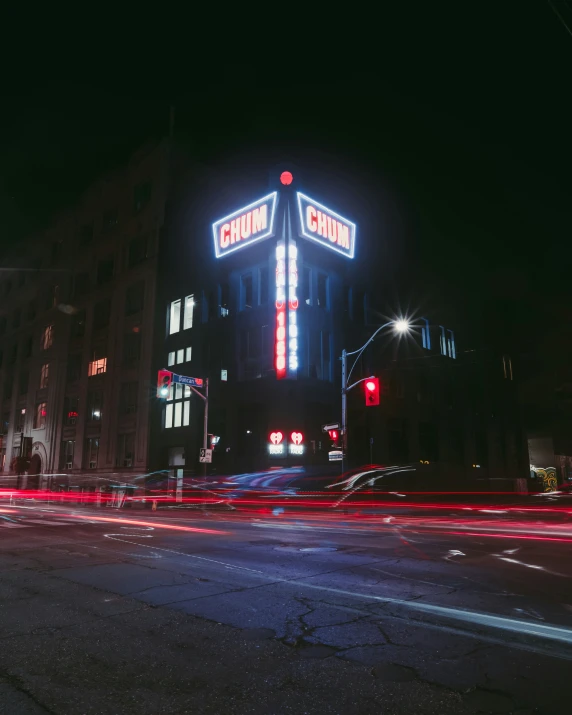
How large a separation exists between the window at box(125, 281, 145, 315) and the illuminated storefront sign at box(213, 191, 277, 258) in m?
9.75

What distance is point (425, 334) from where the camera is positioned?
50.8 metres

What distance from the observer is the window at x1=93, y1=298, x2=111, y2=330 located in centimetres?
5138

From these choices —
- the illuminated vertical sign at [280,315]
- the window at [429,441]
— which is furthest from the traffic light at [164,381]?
the window at [429,441]

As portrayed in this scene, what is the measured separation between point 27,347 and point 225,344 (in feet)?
111

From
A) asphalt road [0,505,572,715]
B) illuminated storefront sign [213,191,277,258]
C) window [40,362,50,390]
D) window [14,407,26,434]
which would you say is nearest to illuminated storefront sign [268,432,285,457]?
illuminated storefront sign [213,191,277,258]

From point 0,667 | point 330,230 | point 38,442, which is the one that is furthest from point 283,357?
point 38,442

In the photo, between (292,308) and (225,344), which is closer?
(292,308)

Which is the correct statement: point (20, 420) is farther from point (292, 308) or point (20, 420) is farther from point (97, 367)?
point (292, 308)

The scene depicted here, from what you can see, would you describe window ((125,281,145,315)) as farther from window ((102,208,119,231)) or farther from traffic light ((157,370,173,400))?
traffic light ((157,370,173,400))

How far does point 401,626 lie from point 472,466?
48486mm

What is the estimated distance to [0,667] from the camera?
441 centimetres

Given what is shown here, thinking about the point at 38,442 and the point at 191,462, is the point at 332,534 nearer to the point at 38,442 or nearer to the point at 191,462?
the point at 191,462

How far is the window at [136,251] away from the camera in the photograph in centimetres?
4816

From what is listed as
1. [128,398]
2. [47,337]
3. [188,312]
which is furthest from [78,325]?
[188,312]
